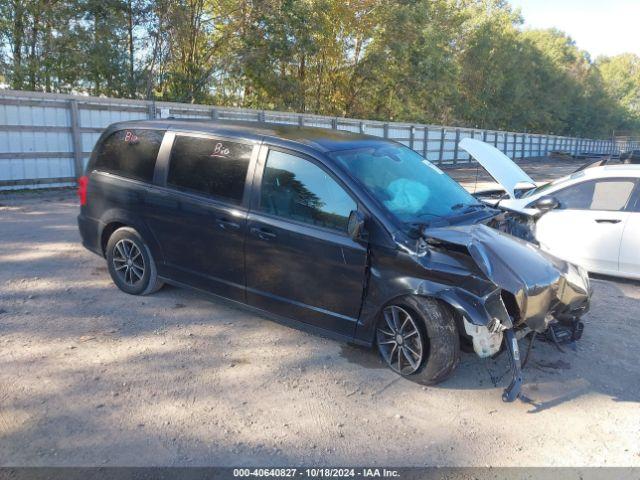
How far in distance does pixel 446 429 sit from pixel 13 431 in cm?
256

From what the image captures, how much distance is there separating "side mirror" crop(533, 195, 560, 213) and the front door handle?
3.94 meters

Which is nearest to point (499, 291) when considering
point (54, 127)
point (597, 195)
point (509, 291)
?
point (509, 291)

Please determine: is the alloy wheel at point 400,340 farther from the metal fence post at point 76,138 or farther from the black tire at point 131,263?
the metal fence post at point 76,138

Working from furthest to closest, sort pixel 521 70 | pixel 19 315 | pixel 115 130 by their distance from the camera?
pixel 521 70, pixel 115 130, pixel 19 315

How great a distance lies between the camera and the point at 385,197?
3.98 m

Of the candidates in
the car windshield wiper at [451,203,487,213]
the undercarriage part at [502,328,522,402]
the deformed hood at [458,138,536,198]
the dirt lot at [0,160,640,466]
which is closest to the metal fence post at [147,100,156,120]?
the dirt lot at [0,160,640,466]

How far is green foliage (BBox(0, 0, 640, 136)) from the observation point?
17.2 metres

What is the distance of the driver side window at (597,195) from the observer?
6348 mm

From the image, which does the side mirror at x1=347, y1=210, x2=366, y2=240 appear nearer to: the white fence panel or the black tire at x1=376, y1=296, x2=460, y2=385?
→ the black tire at x1=376, y1=296, x2=460, y2=385

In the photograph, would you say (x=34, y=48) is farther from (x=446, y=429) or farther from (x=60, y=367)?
(x=446, y=429)

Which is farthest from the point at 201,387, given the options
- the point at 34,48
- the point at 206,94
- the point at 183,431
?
the point at 206,94

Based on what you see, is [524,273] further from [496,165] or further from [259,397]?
[496,165]

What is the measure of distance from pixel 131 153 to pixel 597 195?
17.7 feet

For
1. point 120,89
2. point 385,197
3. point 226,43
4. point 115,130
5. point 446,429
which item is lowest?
point 446,429
